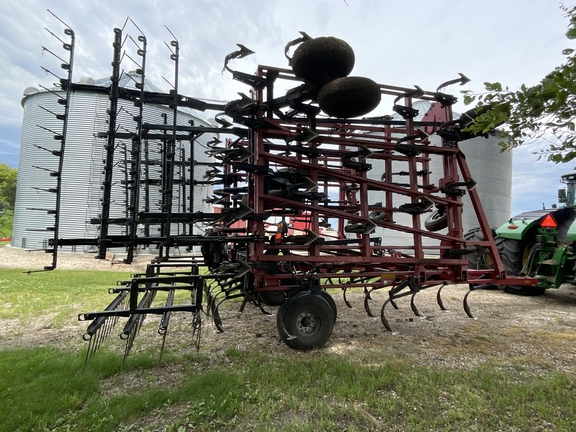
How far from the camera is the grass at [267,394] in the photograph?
246 cm

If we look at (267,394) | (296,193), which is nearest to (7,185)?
(296,193)

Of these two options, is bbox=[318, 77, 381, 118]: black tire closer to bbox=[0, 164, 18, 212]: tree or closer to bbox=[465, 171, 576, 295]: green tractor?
bbox=[465, 171, 576, 295]: green tractor

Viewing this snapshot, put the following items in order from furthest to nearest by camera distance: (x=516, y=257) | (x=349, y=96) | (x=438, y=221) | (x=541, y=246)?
(x=516, y=257), (x=541, y=246), (x=438, y=221), (x=349, y=96)

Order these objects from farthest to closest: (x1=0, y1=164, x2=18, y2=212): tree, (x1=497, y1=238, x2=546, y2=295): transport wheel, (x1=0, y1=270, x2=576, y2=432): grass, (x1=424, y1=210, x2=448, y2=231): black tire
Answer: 1. (x1=0, y1=164, x2=18, y2=212): tree
2. (x1=497, y1=238, x2=546, y2=295): transport wheel
3. (x1=424, y1=210, x2=448, y2=231): black tire
4. (x1=0, y1=270, x2=576, y2=432): grass

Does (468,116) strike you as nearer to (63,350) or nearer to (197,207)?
(63,350)

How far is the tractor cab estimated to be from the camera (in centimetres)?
805

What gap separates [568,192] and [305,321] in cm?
806

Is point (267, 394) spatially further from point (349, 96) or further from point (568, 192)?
point (568, 192)

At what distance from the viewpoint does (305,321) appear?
4.11 metres

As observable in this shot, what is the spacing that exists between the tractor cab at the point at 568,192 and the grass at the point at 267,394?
670cm

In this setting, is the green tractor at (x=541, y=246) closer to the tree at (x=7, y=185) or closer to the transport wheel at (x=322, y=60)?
the transport wheel at (x=322, y=60)

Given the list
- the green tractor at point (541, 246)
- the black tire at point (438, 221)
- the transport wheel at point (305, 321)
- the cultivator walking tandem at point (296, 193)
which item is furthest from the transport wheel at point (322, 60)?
the green tractor at point (541, 246)

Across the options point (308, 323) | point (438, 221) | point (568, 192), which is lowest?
point (308, 323)

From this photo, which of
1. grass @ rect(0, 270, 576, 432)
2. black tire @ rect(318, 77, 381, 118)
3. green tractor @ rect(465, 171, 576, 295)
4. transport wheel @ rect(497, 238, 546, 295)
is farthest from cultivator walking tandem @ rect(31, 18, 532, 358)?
transport wheel @ rect(497, 238, 546, 295)
